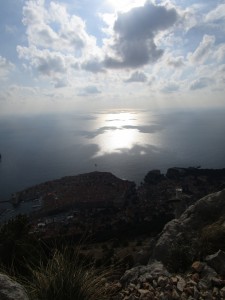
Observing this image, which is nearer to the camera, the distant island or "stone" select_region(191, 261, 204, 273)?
"stone" select_region(191, 261, 204, 273)

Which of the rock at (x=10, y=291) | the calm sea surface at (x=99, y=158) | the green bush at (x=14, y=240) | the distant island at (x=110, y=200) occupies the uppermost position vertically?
the calm sea surface at (x=99, y=158)

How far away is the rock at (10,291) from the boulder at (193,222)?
23.1 ft

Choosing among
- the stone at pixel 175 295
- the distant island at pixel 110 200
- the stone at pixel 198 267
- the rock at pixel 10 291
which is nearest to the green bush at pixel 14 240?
the stone at pixel 198 267

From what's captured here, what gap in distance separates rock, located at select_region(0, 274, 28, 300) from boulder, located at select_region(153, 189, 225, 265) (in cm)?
703

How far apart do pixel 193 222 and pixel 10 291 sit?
32.7 ft

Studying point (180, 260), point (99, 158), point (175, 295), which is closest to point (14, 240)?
point (180, 260)

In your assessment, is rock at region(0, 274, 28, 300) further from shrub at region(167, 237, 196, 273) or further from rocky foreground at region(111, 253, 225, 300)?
shrub at region(167, 237, 196, 273)

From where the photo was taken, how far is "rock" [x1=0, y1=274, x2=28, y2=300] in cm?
338

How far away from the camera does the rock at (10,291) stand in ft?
11.1

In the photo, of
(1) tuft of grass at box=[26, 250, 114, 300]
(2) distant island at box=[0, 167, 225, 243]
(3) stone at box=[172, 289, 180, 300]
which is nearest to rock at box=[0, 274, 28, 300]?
(1) tuft of grass at box=[26, 250, 114, 300]

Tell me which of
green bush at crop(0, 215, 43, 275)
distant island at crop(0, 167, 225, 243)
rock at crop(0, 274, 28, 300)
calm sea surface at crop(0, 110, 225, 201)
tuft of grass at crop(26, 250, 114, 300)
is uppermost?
calm sea surface at crop(0, 110, 225, 201)

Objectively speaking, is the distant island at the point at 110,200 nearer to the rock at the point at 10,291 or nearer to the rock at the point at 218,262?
the rock at the point at 218,262

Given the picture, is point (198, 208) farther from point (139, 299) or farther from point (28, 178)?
point (28, 178)

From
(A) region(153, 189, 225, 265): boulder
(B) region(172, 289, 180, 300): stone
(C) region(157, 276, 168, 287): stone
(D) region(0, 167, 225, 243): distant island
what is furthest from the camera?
(D) region(0, 167, 225, 243): distant island
